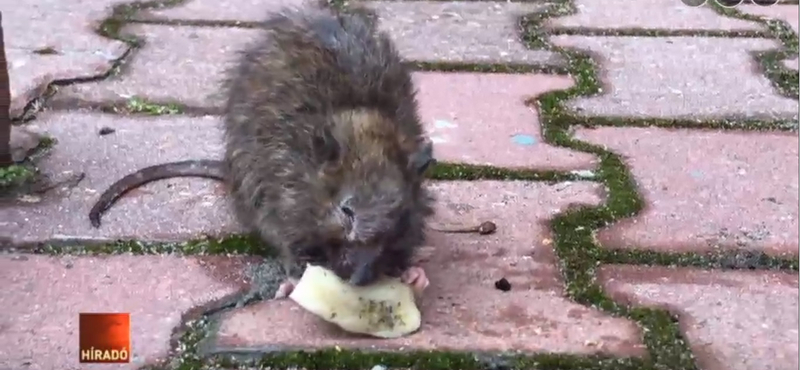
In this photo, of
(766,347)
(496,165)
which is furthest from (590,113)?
(766,347)

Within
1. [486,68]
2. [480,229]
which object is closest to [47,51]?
[486,68]

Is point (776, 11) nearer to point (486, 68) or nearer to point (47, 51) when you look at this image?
point (486, 68)

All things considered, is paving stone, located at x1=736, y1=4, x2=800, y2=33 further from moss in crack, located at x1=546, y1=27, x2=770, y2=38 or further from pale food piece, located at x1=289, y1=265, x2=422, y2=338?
pale food piece, located at x1=289, y1=265, x2=422, y2=338

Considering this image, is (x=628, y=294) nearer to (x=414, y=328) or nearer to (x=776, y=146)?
(x=414, y=328)

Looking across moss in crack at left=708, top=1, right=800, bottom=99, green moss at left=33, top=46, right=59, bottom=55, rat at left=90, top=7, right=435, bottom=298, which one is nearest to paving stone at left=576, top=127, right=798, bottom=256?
moss in crack at left=708, top=1, right=800, bottom=99

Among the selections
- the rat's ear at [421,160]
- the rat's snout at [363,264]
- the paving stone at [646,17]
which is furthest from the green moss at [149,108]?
the paving stone at [646,17]
